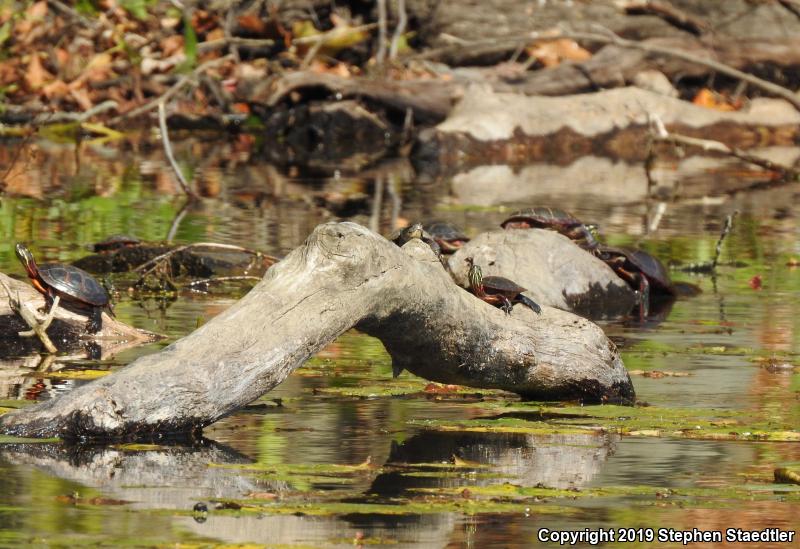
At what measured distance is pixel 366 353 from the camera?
28.0ft

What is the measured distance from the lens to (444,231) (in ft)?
Result: 39.5

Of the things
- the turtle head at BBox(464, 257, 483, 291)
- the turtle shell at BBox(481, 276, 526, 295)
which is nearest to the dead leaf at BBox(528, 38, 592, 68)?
the turtle head at BBox(464, 257, 483, 291)

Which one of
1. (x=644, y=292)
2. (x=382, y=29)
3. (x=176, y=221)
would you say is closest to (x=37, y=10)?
(x=382, y=29)

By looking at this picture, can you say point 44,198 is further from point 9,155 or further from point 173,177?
point 9,155

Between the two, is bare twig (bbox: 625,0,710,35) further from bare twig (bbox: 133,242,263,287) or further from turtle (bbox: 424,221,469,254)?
bare twig (bbox: 133,242,263,287)

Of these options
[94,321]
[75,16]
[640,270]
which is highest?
[94,321]

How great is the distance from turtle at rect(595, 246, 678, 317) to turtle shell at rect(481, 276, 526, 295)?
357 centimetres

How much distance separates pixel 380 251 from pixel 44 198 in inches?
480

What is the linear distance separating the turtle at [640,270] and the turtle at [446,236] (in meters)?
1.04

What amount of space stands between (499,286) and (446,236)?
4.34 m

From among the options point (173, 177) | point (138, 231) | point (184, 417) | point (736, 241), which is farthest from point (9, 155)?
point (184, 417)

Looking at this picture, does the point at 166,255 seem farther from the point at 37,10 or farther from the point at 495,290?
the point at 37,10

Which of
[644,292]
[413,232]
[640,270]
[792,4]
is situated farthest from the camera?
[792,4]

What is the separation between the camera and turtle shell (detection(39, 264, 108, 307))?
8.84m
